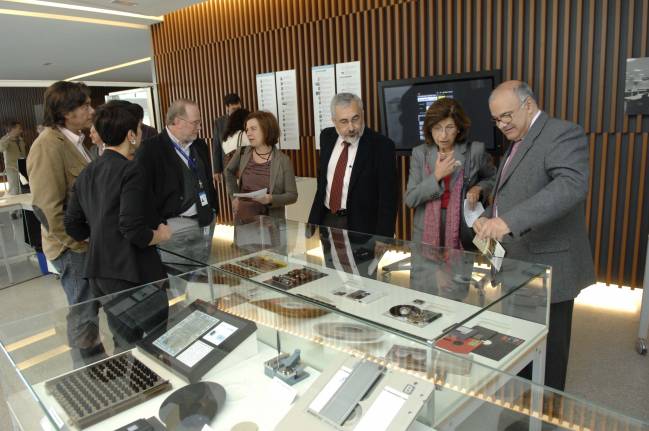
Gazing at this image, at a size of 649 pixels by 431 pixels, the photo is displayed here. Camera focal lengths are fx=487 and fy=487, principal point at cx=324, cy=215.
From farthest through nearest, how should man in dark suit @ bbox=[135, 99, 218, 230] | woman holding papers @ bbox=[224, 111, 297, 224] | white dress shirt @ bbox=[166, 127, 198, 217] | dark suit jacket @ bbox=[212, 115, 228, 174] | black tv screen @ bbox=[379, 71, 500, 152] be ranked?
dark suit jacket @ bbox=[212, 115, 228, 174], black tv screen @ bbox=[379, 71, 500, 152], woman holding papers @ bbox=[224, 111, 297, 224], white dress shirt @ bbox=[166, 127, 198, 217], man in dark suit @ bbox=[135, 99, 218, 230]

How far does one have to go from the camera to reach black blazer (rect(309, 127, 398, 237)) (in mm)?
3086

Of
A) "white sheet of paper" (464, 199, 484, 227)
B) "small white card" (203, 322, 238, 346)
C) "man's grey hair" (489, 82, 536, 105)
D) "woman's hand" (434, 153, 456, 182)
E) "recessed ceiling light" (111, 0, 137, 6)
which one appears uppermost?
"recessed ceiling light" (111, 0, 137, 6)

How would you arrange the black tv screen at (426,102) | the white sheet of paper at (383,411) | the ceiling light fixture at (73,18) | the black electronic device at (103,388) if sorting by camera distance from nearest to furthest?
the white sheet of paper at (383,411) → the black electronic device at (103,388) → the black tv screen at (426,102) → the ceiling light fixture at (73,18)

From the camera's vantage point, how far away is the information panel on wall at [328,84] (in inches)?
204

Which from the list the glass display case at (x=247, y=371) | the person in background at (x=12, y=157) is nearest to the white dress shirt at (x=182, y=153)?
the glass display case at (x=247, y=371)

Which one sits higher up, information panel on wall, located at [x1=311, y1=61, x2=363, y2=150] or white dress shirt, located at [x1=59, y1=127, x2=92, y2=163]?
information panel on wall, located at [x1=311, y1=61, x2=363, y2=150]

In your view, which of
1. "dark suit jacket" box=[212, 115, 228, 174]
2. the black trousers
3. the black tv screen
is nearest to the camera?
the black trousers

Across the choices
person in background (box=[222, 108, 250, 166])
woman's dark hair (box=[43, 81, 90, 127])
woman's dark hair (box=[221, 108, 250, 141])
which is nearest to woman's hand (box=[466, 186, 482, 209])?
woman's dark hair (box=[43, 81, 90, 127])

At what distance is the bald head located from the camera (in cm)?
207

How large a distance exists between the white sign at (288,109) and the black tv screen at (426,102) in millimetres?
1350

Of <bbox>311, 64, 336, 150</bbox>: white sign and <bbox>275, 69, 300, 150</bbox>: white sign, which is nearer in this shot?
<bbox>311, 64, 336, 150</bbox>: white sign

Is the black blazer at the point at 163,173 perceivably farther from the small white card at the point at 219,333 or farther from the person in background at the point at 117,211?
the small white card at the point at 219,333

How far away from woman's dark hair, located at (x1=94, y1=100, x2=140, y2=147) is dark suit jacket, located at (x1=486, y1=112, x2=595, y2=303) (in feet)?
5.47

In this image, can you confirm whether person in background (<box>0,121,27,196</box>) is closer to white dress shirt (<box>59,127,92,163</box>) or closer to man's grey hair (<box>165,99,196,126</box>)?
white dress shirt (<box>59,127,92,163</box>)
